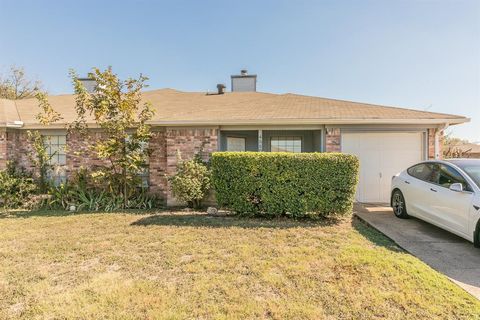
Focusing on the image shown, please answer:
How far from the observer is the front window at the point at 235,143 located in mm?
9703

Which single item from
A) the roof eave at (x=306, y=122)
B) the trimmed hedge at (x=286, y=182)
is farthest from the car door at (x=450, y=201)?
the roof eave at (x=306, y=122)

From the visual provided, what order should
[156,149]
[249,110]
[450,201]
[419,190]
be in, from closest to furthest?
[450,201] < [419,190] < [156,149] < [249,110]

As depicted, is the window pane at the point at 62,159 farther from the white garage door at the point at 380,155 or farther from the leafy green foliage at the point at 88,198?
the white garage door at the point at 380,155

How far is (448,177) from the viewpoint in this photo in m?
5.20

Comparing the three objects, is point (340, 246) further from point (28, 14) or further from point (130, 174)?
point (28, 14)

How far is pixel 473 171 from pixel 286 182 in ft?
12.0

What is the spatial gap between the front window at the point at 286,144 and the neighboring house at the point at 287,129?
1.01 m

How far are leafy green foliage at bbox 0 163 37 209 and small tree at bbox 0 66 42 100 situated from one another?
803 inches

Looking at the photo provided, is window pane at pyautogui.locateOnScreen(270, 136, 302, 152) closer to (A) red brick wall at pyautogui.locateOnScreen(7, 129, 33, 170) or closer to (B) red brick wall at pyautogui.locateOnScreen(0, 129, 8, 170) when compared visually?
(A) red brick wall at pyautogui.locateOnScreen(7, 129, 33, 170)

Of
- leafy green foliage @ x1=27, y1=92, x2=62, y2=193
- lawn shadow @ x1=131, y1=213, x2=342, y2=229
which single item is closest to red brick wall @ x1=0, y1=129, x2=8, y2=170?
leafy green foliage @ x1=27, y1=92, x2=62, y2=193

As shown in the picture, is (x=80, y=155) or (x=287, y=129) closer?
(x=287, y=129)

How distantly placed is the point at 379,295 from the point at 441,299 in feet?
2.25

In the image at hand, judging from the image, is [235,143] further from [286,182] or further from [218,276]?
[218,276]

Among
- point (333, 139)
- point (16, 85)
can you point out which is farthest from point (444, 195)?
point (16, 85)
